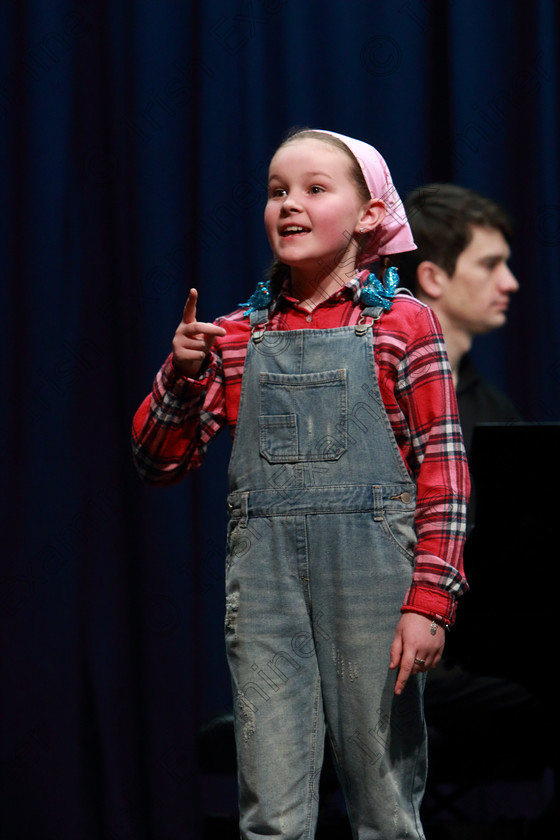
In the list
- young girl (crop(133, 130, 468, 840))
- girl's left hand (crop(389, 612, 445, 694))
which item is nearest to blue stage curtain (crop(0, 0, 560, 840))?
young girl (crop(133, 130, 468, 840))

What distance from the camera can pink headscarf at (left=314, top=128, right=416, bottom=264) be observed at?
1492 millimetres

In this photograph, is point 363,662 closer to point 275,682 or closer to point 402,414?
point 275,682

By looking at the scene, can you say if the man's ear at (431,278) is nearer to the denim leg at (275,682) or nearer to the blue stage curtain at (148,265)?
the blue stage curtain at (148,265)

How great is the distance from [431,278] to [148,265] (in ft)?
2.08

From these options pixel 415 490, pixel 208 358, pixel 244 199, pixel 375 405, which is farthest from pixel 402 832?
pixel 244 199

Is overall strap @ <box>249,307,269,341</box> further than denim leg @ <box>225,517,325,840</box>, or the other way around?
overall strap @ <box>249,307,269,341</box>

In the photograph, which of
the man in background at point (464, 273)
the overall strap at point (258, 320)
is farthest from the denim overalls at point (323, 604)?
the man in background at point (464, 273)

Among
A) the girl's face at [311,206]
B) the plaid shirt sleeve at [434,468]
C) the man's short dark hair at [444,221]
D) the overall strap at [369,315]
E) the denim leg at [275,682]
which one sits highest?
the man's short dark hair at [444,221]

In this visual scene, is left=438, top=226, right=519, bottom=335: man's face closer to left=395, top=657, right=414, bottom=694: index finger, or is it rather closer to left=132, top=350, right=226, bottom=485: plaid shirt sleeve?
left=132, top=350, right=226, bottom=485: plaid shirt sleeve

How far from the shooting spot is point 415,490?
139cm

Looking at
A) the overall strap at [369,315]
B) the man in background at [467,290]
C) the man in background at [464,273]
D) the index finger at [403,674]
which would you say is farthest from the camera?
the man in background at [464,273]

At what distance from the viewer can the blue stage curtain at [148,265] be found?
2303 millimetres

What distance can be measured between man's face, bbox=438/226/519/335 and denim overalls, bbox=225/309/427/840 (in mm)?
1013

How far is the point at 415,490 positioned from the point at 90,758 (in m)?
1.33
